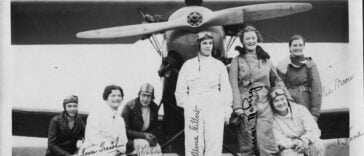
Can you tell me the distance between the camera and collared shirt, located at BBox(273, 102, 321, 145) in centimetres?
275

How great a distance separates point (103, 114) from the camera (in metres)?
2.72

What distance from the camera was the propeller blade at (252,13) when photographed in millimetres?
2754

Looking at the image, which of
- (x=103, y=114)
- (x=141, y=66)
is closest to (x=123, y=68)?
(x=141, y=66)

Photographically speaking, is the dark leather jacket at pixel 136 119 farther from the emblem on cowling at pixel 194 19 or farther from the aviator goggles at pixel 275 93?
the aviator goggles at pixel 275 93

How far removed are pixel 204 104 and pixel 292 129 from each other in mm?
552

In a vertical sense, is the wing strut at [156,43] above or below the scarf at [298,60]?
above

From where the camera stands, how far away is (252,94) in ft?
9.03

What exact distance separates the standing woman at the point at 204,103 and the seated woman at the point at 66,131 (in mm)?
607

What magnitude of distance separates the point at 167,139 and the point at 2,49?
1.11 metres

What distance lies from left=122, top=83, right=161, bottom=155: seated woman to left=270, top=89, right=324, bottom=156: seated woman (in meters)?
0.72
